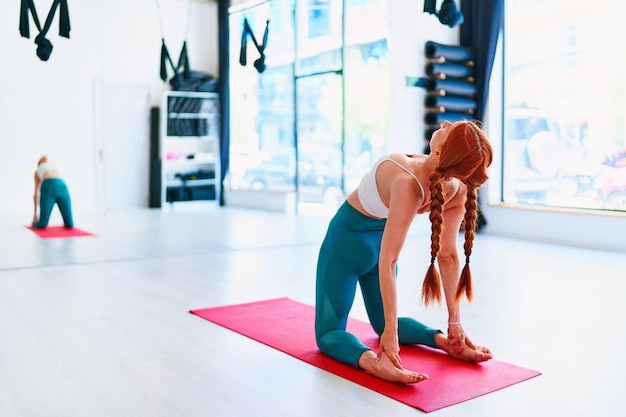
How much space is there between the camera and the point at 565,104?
636 centimetres

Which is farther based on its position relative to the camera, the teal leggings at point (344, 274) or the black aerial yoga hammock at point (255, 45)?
the black aerial yoga hammock at point (255, 45)

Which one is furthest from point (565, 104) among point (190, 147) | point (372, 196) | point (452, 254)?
point (372, 196)

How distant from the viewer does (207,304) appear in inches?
152

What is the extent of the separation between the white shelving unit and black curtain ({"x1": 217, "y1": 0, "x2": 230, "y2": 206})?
0.14ft

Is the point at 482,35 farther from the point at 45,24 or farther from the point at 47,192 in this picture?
the point at 47,192

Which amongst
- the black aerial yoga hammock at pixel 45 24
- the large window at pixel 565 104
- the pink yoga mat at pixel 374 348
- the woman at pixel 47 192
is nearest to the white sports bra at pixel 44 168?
the woman at pixel 47 192

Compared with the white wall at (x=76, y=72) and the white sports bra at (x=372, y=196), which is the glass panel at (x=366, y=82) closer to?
the white wall at (x=76, y=72)

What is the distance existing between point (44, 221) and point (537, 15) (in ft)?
16.6

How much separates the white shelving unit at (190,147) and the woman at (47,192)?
80 cm

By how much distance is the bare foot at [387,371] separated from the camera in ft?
7.88

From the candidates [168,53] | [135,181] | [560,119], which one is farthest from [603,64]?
[135,181]

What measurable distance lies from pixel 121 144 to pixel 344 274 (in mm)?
2941

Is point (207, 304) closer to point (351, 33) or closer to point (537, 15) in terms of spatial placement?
point (351, 33)

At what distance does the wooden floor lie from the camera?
7.62 ft
